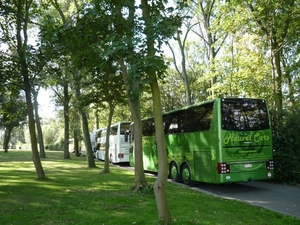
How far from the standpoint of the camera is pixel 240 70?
2239 cm

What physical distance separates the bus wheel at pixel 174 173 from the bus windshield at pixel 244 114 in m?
4.20

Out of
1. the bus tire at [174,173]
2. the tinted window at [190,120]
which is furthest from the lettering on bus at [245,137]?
the bus tire at [174,173]

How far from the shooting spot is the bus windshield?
37.8 feet

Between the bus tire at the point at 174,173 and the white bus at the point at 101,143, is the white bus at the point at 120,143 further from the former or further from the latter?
the bus tire at the point at 174,173

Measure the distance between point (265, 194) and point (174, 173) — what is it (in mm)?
4829

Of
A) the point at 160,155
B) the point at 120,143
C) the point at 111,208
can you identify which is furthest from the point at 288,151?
the point at 120,143

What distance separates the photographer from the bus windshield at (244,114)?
11523 mm

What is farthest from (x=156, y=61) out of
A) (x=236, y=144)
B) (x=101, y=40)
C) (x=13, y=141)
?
(x=13, y=141)

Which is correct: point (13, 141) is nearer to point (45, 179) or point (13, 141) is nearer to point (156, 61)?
point (45, 179)

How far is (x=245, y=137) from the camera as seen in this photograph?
11.7 meters

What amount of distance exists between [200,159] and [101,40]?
7.44m

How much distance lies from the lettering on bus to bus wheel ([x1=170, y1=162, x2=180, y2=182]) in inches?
156

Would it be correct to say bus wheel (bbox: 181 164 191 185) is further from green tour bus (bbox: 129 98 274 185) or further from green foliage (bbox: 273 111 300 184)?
green foliage (bbox: 273 111 300 184)

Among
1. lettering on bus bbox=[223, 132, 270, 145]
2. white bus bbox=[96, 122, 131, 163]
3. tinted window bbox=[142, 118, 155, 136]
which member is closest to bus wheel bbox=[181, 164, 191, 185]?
lettering on bus bbox=[223, 132, 270, 145]
